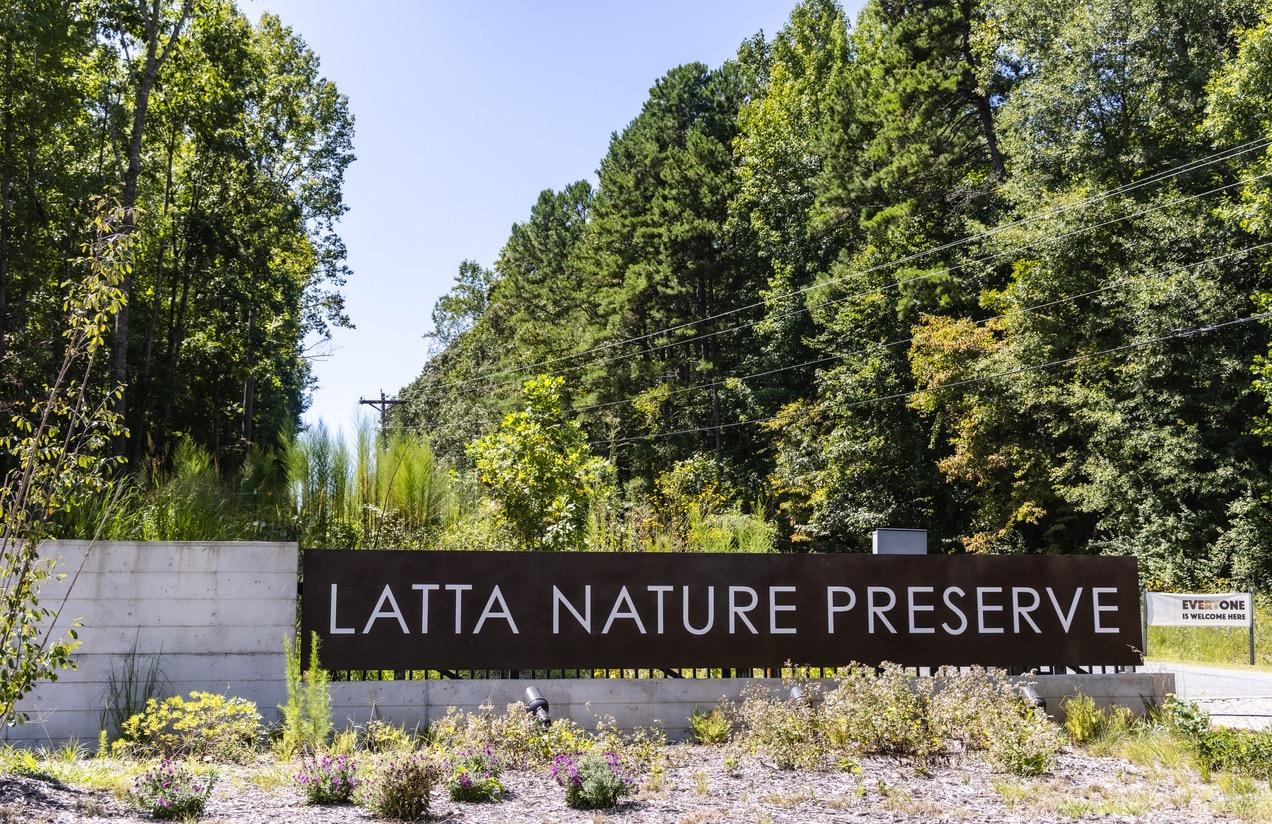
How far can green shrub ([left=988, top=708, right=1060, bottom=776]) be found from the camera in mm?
7129

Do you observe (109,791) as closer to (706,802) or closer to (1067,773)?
(706,802)

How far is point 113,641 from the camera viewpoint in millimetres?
7941

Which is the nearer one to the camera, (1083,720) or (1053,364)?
(1083,720)

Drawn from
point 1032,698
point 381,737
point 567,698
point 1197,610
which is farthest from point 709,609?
point 1197,610

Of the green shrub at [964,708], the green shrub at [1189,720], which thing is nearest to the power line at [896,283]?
the green shrub at [1189,720]

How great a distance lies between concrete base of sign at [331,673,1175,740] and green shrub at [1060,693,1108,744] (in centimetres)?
33

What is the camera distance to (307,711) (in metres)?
7.88

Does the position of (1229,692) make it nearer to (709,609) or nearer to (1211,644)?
(1211,644)

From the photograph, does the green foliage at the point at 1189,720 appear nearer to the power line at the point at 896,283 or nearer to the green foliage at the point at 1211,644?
the green foliage at the point at 1211,644

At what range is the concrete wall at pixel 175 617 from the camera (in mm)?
7832

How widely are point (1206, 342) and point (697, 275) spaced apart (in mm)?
20257

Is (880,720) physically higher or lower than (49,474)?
lower

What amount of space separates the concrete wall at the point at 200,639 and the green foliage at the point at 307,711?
42 centimetres

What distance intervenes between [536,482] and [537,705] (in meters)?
4.75
